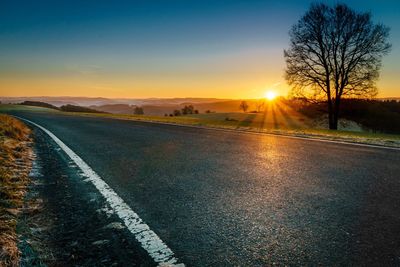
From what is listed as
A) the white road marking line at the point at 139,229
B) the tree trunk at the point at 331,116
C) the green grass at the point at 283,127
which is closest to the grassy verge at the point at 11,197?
the white road marking line at the point at 139,229

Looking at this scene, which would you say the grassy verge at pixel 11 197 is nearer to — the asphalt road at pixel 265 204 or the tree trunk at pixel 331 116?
the asphalt road at pixel 265 204

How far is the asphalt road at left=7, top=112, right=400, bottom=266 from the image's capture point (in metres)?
2.45

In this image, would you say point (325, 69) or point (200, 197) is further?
point (325, 69)

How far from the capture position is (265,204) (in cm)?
369

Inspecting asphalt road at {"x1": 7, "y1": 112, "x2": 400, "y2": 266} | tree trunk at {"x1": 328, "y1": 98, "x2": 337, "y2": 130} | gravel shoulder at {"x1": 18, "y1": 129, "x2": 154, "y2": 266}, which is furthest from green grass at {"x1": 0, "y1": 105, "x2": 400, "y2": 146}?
gravel shoulder at {"x1": 18, "y1": 129, "x2": 154, "y2": 266}

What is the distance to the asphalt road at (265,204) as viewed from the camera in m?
2.45

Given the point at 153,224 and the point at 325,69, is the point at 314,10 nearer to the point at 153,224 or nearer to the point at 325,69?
the point at 325,69

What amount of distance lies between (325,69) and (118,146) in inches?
838

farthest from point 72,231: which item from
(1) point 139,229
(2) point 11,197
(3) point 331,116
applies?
(3) point 331,116

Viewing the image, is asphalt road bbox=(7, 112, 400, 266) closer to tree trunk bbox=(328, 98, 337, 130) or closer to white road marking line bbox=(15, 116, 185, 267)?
white road marking line bbox=(15, 116, 185, 267)

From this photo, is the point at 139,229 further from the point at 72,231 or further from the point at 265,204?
the point at 265,204

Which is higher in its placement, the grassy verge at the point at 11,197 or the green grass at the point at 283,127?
the green grass at the point at 283,127

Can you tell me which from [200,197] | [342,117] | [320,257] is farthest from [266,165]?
[342,117]

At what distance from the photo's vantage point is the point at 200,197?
3.95 metres
